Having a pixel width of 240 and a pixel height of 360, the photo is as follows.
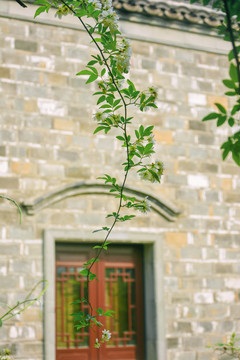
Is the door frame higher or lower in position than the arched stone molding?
lower

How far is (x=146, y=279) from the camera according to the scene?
21.8 ft

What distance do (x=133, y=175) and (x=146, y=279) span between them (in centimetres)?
112

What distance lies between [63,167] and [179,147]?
138 centimetres

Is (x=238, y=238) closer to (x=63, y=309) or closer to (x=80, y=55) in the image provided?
(x=63, y=309)

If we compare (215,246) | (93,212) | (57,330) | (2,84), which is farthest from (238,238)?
(2,84)

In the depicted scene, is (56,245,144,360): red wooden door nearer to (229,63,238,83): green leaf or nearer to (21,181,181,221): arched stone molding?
(21,181,181,221): arched stone molding

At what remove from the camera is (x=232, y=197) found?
705cm

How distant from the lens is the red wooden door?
6273 mm

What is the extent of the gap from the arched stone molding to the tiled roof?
2.01 metres

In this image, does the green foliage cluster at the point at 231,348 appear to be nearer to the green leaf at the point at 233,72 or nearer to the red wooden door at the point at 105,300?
the red wooden door at the point at 105,300

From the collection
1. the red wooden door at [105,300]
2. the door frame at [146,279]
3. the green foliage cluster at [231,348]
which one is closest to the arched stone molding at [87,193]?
the door frame at [146,279]

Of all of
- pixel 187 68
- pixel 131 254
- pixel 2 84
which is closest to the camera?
pixel 2 84

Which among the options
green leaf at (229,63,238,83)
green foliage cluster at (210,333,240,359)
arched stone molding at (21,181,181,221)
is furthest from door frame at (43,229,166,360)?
green leaf at (229,63,238,83)

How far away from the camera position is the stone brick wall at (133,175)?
239 inches
